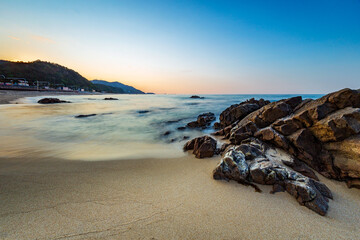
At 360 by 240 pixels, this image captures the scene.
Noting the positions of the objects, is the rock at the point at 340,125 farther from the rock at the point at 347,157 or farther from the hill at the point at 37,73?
the hill at the point at 37,73

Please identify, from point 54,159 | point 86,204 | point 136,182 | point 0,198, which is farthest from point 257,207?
point 54,159

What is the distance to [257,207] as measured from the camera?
279 cm

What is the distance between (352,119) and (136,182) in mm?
5860

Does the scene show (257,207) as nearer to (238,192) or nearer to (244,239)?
(238,192)

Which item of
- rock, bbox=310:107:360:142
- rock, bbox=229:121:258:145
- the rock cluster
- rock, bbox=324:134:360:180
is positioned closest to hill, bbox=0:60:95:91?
rock, bbox=229:121:258:145

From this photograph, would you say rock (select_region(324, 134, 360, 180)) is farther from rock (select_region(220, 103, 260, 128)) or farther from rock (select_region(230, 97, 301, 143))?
rock (select_region(220, 103, 260, 128))

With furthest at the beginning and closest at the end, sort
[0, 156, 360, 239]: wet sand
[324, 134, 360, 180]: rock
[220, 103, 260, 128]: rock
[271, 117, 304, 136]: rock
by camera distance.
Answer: [220, 103, 260, 128]: rock
[271, 117, 304, 136]: rock
[324, 134, 360, 180]: rock
[0, 156, 360, 239]: wet sand

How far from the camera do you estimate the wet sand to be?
7.33 feet

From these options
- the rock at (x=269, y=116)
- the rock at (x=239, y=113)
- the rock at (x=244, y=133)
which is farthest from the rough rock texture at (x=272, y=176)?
the rock at (x=239, y=113)

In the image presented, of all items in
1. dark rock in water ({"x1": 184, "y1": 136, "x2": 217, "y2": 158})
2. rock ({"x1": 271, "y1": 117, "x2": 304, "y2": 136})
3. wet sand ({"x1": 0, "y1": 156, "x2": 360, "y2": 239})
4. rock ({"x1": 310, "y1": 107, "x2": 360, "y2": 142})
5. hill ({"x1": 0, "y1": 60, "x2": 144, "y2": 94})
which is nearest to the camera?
wet sand ({"x1": 0, "y1": 156, "x2": 360, "y2": 239})

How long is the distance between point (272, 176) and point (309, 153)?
190cm

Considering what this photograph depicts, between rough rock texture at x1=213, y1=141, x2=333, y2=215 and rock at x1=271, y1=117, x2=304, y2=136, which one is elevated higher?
rock at x1=271, y1=117, x2=304, y2=136

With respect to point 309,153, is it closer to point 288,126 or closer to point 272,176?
point 288,126

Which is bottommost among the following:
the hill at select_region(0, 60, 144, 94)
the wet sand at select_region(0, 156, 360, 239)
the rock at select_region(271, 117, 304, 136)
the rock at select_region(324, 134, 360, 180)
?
the wet sand at select_region(0, 156, 360, 239)
